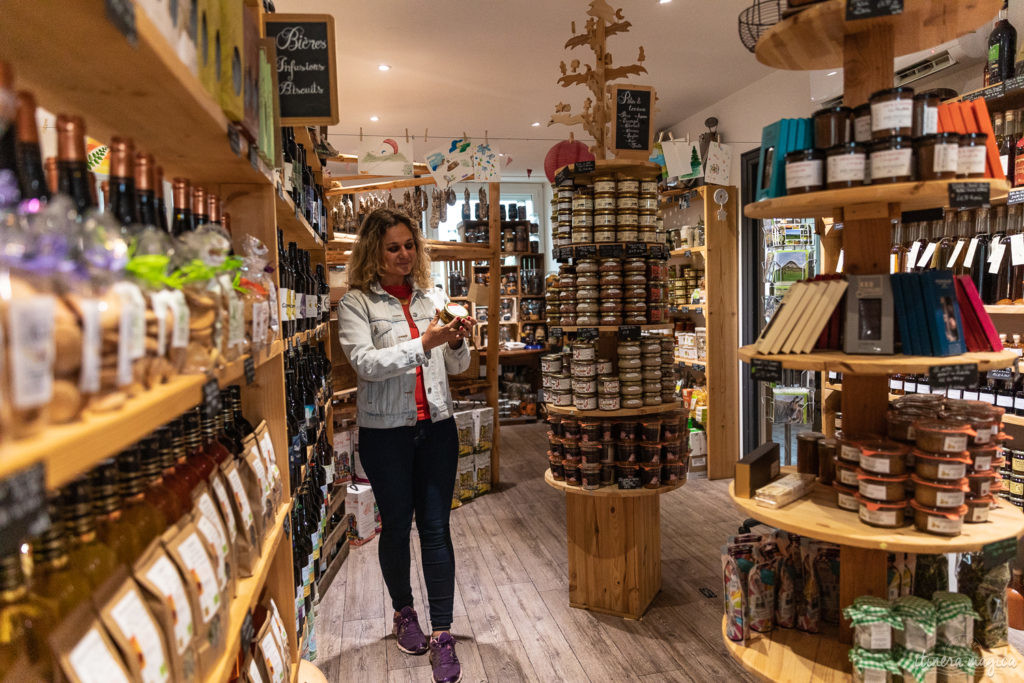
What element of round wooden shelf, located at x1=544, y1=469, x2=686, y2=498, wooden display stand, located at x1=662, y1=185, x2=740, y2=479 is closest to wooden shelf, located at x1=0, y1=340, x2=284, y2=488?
round wooden shelf, located at x1=544, y1=469, x2=686, y2=498

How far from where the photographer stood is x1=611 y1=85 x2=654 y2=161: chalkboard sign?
2.90 metres

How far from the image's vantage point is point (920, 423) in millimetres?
1506

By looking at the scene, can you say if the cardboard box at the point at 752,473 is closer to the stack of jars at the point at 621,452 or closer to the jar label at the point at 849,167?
the jar label at the point at 849,167

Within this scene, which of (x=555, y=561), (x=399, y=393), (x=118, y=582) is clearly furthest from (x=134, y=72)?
(x=555, y=561)

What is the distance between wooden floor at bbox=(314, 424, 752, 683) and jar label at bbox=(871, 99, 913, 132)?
6.65 ft

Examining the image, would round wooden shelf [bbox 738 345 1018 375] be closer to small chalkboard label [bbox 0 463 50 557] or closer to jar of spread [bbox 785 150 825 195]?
jar of spread [bbox 785 150 825 195]

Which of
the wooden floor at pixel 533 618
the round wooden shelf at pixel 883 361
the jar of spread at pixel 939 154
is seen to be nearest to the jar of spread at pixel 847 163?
the jar of spread at pixel 939 154

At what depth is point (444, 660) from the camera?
7.99 ft

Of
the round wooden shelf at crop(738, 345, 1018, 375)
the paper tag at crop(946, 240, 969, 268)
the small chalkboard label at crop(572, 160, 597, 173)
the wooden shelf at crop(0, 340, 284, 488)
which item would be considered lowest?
the round wooden shelf at crop(738, 345, 1018, 375)

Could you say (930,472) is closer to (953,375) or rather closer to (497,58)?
(953,375)

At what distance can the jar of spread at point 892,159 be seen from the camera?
4.73ft

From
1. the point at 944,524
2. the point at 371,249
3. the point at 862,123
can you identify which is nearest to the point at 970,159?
the point at 862,123

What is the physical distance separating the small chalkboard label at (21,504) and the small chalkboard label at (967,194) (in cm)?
169

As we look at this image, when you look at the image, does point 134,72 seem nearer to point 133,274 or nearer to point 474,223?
point 133,274
